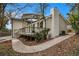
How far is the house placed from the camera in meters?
2.83

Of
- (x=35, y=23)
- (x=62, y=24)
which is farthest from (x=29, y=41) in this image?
(x=62, y=24)

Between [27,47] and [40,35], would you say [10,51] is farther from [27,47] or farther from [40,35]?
[40,35]

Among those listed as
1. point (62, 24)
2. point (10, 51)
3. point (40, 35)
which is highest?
point (62, 24)

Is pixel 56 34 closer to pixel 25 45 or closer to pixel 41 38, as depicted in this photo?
pixel 41 38

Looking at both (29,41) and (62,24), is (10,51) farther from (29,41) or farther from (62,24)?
(62,24)

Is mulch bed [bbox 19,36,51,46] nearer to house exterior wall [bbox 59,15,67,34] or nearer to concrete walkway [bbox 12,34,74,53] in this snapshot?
concrete walkway [bbox 12,34,74,53]

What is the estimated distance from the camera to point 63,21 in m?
2.85

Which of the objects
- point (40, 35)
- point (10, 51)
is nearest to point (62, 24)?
point (40, 35)

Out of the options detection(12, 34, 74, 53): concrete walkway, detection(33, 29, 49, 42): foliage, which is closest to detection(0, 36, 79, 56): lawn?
detection(12, 34, 74, 53): concrete walkway

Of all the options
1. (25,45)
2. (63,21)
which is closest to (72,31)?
(63,21)

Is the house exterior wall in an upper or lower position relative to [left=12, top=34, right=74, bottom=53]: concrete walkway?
upper

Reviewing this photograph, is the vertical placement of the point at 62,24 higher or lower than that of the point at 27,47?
higher

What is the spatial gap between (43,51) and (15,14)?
0.48m

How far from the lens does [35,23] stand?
283cm
